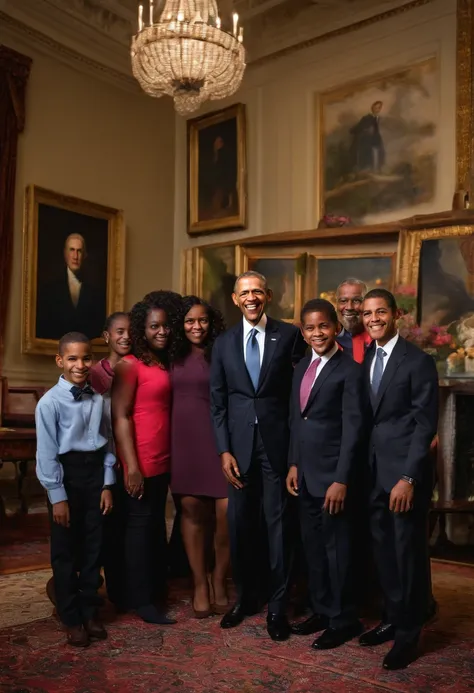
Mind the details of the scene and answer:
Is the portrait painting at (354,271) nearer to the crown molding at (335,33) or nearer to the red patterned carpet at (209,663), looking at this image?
the crown molding at (335,33)

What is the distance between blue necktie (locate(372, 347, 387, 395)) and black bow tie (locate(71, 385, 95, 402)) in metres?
1.47

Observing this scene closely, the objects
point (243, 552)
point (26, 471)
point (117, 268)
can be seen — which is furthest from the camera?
point (117, 268)

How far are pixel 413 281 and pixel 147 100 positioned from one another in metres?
4.49

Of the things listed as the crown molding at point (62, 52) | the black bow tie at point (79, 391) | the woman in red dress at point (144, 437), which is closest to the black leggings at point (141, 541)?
the woman in red dress at point (144, 437)

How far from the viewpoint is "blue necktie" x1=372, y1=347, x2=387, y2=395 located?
3.55 metres

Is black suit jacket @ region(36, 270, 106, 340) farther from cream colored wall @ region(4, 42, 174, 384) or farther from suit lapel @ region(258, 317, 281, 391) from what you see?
suit lapel @ region(258, 317, 281, 391)

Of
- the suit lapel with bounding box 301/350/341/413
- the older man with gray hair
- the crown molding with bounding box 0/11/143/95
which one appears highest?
the crown molding with bounding box 0/11/143/95

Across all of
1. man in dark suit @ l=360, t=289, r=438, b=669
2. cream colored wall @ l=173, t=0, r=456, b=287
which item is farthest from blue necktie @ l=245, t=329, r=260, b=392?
cream colored wall @ l=173, t=0, r=456, b=287

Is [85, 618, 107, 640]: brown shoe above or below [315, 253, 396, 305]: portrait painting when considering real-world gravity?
below

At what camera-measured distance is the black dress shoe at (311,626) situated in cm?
371

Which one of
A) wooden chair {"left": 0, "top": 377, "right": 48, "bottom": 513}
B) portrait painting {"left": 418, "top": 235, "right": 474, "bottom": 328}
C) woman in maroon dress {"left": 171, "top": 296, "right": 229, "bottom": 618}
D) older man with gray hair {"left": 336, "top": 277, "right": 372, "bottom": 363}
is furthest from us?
wooden chair {"left": 0, "top": 377, "right": 48, "bottom": 513}

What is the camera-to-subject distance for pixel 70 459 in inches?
144

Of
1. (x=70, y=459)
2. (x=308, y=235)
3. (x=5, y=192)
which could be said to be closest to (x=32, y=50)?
(x=5, y=192)

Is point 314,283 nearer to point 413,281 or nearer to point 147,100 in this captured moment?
point 413,281
